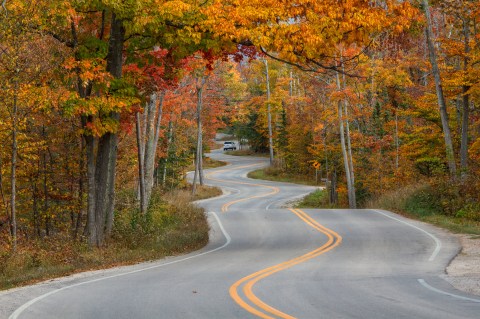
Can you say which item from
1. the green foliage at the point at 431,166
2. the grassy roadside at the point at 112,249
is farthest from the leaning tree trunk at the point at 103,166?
the green foliage at the point at 431,166

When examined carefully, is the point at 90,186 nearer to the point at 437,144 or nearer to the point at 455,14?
the point at 455,14

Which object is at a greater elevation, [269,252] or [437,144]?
[437,144]

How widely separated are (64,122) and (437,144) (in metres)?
21.8

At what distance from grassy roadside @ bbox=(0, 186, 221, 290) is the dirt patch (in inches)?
308

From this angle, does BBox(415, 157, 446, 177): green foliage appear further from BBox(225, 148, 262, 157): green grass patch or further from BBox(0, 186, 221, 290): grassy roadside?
BBox(225, 148, 262, 157): green grass patch

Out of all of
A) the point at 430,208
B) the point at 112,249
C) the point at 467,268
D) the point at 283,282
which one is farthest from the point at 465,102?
the point at 283,282

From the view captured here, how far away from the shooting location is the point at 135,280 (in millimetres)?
12375

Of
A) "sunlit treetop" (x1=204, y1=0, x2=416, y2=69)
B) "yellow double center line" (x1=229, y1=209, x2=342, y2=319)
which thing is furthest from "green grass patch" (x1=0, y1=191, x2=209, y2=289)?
"sunlit treetop" (x1=204, y1=0, x2=416, y2=69)

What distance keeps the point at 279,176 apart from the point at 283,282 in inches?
2222

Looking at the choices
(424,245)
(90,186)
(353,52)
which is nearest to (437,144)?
(353,52)

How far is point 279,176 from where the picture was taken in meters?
67.8

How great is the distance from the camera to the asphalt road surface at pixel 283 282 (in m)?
8.76

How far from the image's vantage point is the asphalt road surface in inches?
345

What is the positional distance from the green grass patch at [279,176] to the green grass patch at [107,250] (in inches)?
1601
